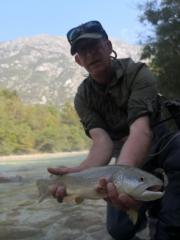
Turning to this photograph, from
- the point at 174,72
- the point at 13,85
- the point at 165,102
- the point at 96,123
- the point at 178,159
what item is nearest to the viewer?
the point at 178,159

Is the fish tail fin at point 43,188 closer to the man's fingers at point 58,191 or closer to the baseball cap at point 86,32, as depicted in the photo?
the man's fingers at point 58,191

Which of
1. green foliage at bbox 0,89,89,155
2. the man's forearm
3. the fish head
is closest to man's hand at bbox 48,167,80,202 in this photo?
the man's forearm

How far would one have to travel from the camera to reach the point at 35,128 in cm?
7138

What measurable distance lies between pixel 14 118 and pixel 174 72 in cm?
5071

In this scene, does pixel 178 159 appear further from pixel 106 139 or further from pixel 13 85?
pixel 13 85

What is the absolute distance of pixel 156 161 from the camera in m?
3.25

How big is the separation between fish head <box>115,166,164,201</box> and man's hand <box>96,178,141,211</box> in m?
0.03

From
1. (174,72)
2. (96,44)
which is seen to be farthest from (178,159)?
(174,72)

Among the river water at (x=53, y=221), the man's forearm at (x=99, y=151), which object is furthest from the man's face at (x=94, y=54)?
the river water at (x=53, y=221)

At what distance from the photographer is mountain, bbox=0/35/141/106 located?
436 feet

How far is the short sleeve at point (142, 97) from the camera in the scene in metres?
3.00

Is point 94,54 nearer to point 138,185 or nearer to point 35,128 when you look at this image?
point 138,185

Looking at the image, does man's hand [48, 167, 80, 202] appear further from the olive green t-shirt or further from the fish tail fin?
the olive green t-shirt

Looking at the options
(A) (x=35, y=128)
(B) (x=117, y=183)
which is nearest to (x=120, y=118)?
(B) (x=117, y=183)
